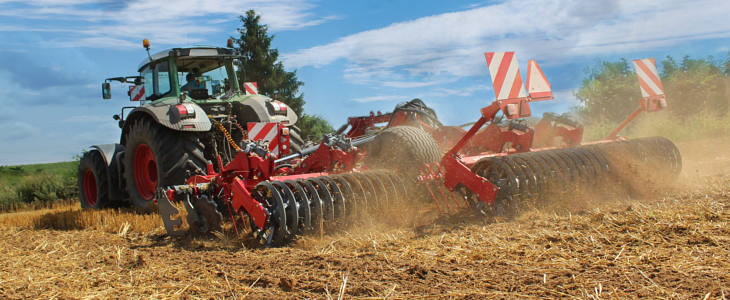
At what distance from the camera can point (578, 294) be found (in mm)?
2680

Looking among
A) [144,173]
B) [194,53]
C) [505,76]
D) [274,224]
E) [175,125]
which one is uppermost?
[194,53]

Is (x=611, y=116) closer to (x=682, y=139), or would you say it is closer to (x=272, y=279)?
(x=682, y=139)

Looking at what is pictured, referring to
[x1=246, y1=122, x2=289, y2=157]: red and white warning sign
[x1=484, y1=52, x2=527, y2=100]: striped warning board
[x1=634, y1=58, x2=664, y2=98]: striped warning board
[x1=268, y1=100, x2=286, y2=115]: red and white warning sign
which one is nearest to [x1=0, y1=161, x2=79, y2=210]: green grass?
[x1=268, y1=100, x2=286, y2=115]: red and white warning sign

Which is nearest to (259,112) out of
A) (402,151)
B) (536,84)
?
(402,151)

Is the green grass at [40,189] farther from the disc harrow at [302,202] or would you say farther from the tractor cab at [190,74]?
the disc harrow at [302,202]

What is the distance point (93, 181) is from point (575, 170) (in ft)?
24.4

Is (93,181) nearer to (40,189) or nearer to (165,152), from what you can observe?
(165,152)

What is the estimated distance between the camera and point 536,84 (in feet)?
17.6

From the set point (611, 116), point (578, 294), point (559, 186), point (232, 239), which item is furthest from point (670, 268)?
point (611, 116)

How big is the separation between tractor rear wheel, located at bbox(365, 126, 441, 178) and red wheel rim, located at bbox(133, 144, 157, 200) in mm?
3191

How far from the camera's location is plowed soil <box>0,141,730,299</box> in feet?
9.44

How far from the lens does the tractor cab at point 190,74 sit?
7293 mm

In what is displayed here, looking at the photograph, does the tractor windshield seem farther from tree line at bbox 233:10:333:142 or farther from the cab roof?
tree line at bbox 233:10:333:142

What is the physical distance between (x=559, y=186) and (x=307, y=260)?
111 inches
